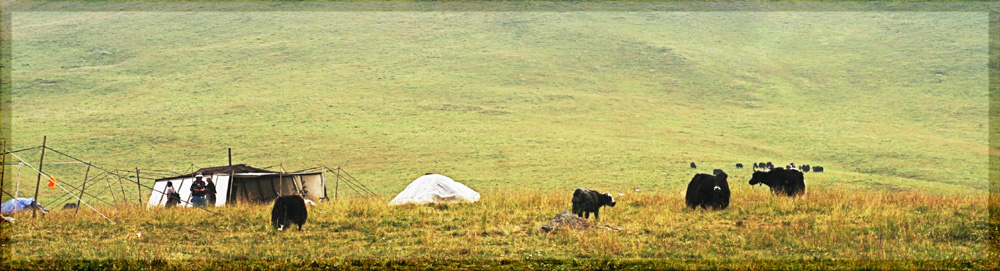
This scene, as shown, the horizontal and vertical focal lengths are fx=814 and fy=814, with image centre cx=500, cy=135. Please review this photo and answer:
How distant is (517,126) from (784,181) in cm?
5951

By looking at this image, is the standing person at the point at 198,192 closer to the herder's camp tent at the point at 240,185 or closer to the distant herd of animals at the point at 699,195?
the herder's camp tent at the point at 240,185

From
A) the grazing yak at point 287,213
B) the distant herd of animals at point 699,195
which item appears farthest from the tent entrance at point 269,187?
the distant herd of animals at point 699,195

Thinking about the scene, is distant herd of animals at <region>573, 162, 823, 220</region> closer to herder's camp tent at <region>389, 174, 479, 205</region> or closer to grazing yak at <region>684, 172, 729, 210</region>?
grazing yak at <region>684, 172, 729, 210</region>

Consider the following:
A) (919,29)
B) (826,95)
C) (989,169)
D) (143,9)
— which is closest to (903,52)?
(919,29)

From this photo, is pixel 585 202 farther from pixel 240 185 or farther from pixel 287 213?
pixel 240 185

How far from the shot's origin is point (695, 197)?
22.4 meters

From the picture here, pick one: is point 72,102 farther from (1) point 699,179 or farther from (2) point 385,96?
(1) point 699,179

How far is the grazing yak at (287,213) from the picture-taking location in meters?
19.8

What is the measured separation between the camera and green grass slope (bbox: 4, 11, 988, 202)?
7019 cm

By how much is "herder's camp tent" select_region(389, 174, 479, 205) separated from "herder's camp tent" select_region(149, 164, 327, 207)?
475 centimetres

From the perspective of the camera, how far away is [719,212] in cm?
2148

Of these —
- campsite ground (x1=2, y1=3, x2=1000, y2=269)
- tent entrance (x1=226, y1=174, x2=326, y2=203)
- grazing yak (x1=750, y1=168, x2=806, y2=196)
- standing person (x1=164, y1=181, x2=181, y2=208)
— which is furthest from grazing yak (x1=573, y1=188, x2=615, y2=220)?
standing person (x1=164, y1=181, x2=181, y2=208)

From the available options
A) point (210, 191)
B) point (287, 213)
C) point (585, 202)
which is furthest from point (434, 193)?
point (287, 213)

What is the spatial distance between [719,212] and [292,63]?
104 metres
